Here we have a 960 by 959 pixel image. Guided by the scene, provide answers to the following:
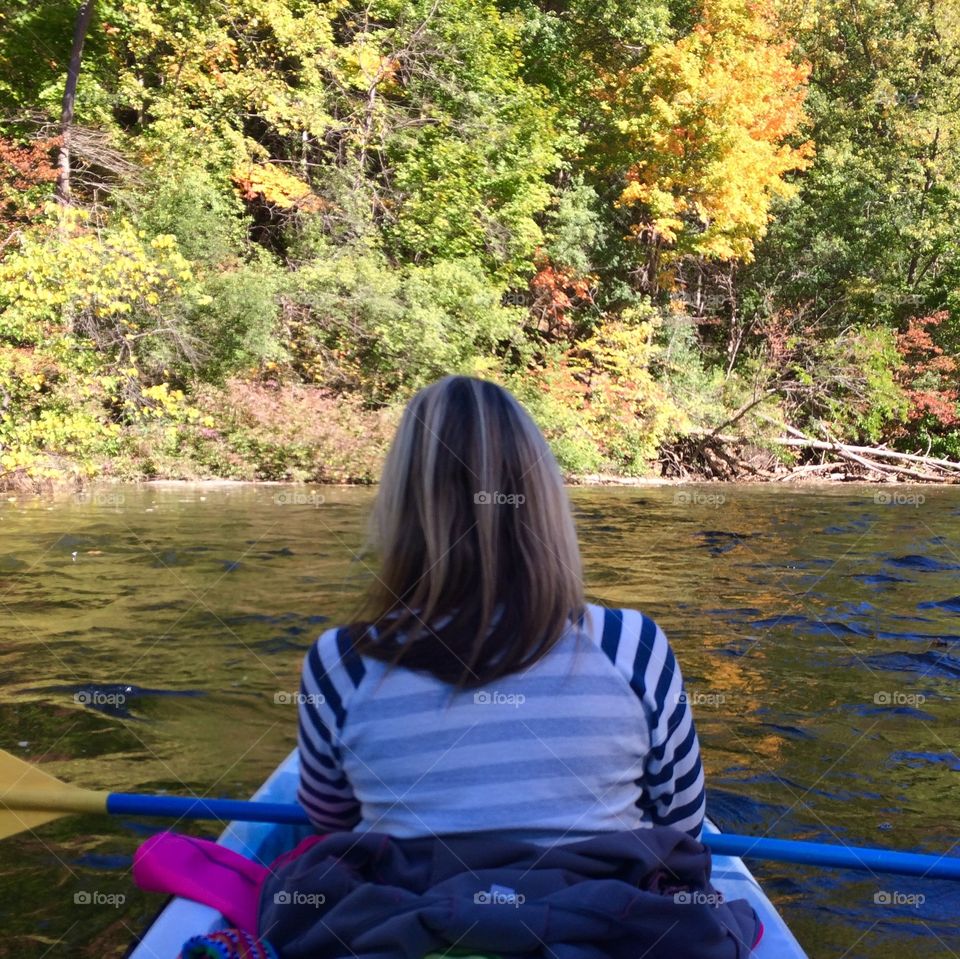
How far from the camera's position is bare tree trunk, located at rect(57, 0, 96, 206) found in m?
16.0

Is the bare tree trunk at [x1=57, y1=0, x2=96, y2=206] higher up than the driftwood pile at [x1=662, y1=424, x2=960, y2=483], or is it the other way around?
the bare tree trunk at [x1=57, y1=0, x2=96, y2=206]

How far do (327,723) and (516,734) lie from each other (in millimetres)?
307

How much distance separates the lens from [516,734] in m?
1.53

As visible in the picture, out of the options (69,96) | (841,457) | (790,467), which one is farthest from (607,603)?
(841,457)

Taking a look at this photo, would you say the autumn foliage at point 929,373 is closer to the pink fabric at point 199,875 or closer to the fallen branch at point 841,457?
the fallen branch at point 841,457

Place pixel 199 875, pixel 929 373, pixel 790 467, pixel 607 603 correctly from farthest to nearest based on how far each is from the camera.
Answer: pixel 929 373 → pixel 790 467 → pixel 607 603 → pixel 199 875

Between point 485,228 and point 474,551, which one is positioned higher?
point 485,228

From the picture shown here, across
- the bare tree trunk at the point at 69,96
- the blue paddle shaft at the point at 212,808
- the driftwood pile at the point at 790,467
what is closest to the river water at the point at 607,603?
the blue paddle shaft at the point at 212,808

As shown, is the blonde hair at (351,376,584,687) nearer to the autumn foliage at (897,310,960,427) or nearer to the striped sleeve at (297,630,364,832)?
the striped sleeve at (297,630,364,832)

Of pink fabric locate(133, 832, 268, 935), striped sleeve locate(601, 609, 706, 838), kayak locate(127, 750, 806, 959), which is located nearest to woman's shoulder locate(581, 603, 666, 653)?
striped sleeve locate(601, 609, 706, 838)

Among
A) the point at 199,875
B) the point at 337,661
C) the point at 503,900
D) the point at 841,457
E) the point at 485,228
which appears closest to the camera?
the point at 503,900

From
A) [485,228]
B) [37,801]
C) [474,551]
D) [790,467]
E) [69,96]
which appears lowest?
[790,467]

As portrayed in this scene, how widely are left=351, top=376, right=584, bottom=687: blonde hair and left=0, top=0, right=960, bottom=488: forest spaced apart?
392 inches

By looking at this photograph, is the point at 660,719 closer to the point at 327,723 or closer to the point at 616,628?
the point at 616,628
